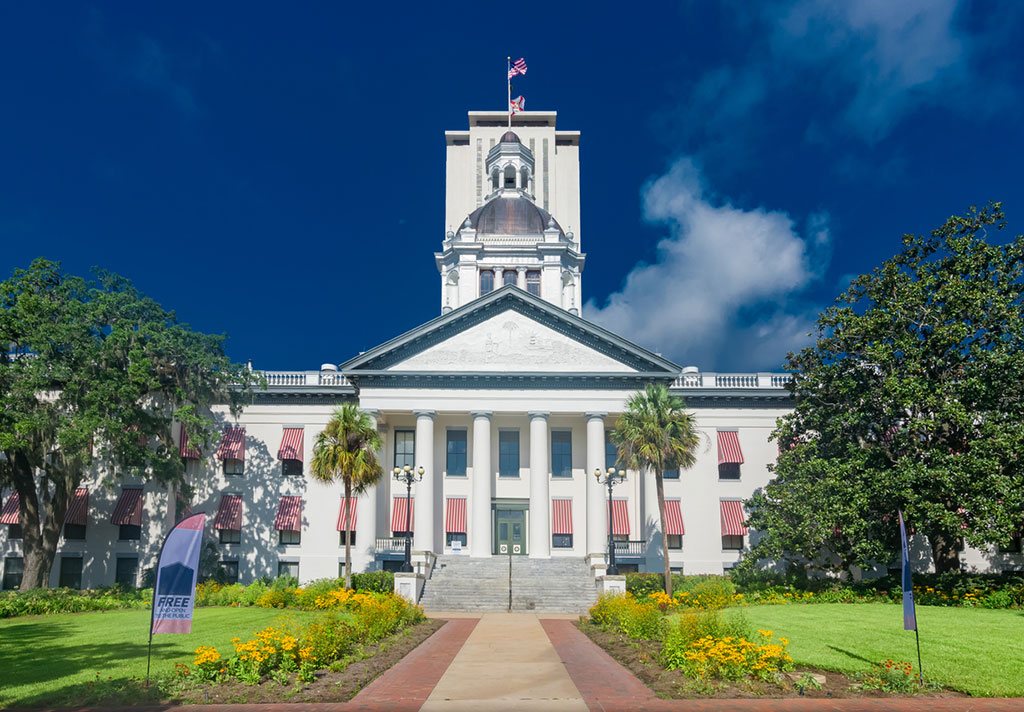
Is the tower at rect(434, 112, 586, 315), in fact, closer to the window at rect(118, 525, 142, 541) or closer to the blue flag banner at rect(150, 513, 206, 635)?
the window at rect(118, 525, 142, 541)

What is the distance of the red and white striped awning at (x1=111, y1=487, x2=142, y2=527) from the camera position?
4134 centimetres

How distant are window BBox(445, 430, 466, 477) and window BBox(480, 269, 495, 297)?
47.2 feet

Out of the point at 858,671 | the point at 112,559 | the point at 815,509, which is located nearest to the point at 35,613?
the point at 112,559

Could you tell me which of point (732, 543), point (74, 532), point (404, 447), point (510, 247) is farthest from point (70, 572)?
point (732, 543)

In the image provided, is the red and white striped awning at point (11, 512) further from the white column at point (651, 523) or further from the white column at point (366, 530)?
the white column at point (651, 523)

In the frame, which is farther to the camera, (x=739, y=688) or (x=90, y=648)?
(x=90, y=648)

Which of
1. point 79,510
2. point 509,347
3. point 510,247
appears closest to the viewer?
point 79,510

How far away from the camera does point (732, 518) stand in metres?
43.4

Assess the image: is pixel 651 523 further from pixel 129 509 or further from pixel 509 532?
pixel 129 509

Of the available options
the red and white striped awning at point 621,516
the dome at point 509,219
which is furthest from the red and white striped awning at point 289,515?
the dome at point 509,219

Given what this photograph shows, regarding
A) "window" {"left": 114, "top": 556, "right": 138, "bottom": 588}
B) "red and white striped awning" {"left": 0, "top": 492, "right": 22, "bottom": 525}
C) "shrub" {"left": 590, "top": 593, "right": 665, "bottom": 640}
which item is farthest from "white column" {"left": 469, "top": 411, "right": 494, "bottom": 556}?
"red and white striped awning" {"left": 0, "top": 492, "right": 22, "bottom": 525}

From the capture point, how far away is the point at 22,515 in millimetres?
35250

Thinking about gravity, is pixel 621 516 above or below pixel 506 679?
above

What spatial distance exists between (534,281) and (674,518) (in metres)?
20.4
